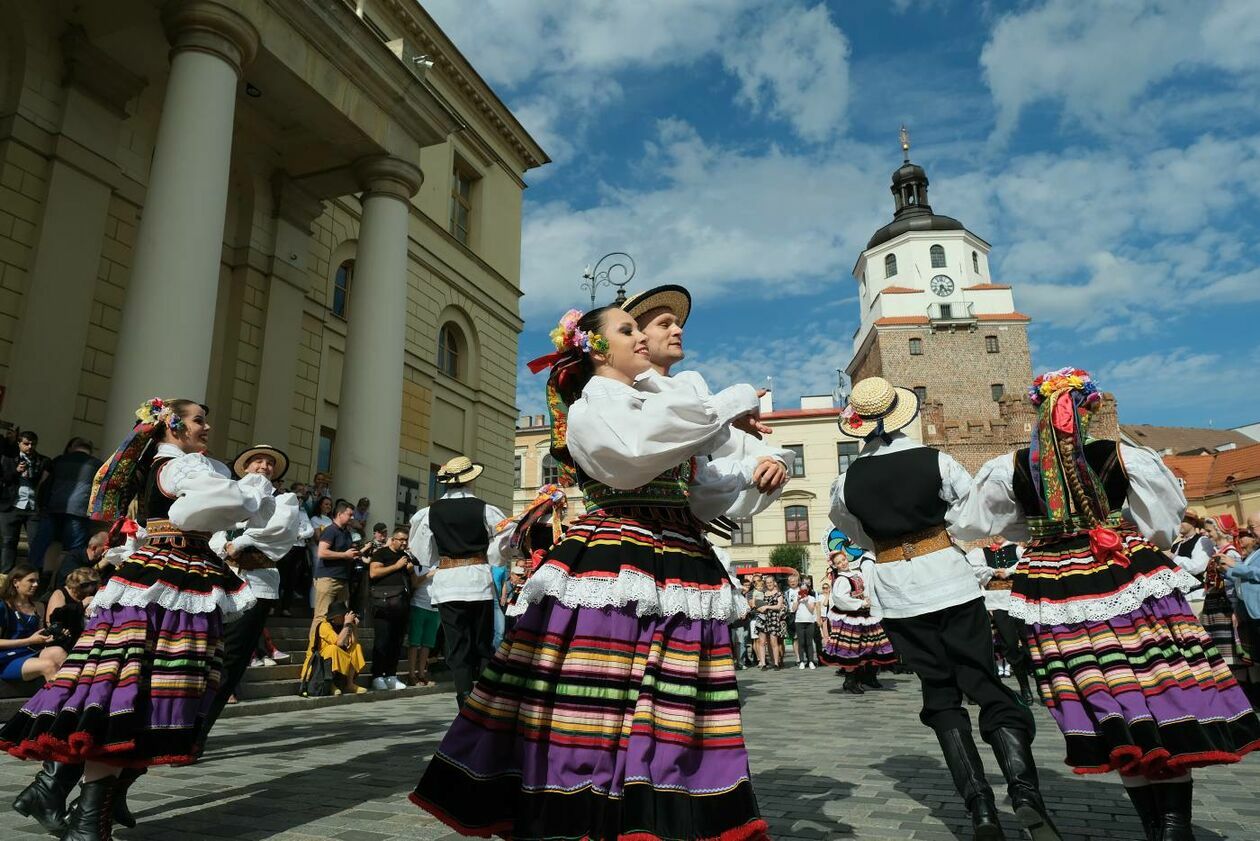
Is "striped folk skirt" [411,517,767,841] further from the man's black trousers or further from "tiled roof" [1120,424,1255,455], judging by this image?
"tiled roof" [1120,424,1255,455]

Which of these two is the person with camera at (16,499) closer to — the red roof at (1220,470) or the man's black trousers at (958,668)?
the man's black trousers at (958,668)

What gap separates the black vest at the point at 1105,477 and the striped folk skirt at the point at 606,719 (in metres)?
2.33

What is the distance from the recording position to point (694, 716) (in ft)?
8.14

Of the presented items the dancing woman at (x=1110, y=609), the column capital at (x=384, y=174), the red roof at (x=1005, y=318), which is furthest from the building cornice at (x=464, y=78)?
the red roof at (x=1005, y=318)

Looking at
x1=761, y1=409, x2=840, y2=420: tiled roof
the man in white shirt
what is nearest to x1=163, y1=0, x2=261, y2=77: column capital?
the man in white shirt

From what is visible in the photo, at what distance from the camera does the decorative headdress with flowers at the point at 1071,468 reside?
3996mm

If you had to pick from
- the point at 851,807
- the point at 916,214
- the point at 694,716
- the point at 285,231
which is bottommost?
the point at 851,807

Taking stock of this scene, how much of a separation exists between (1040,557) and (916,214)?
65.8 m

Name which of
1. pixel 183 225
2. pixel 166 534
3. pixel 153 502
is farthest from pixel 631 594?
pixel 183 225

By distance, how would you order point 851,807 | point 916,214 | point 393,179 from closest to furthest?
point 851,807 < point 393,179 < point 916,214

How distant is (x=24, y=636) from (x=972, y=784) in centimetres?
709

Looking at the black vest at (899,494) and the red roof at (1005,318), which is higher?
the red roof at (1005,318)

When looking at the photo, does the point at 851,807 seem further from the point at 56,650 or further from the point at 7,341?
the point at 7,341

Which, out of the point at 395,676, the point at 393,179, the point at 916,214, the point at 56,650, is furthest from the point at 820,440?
the point at 56,650
